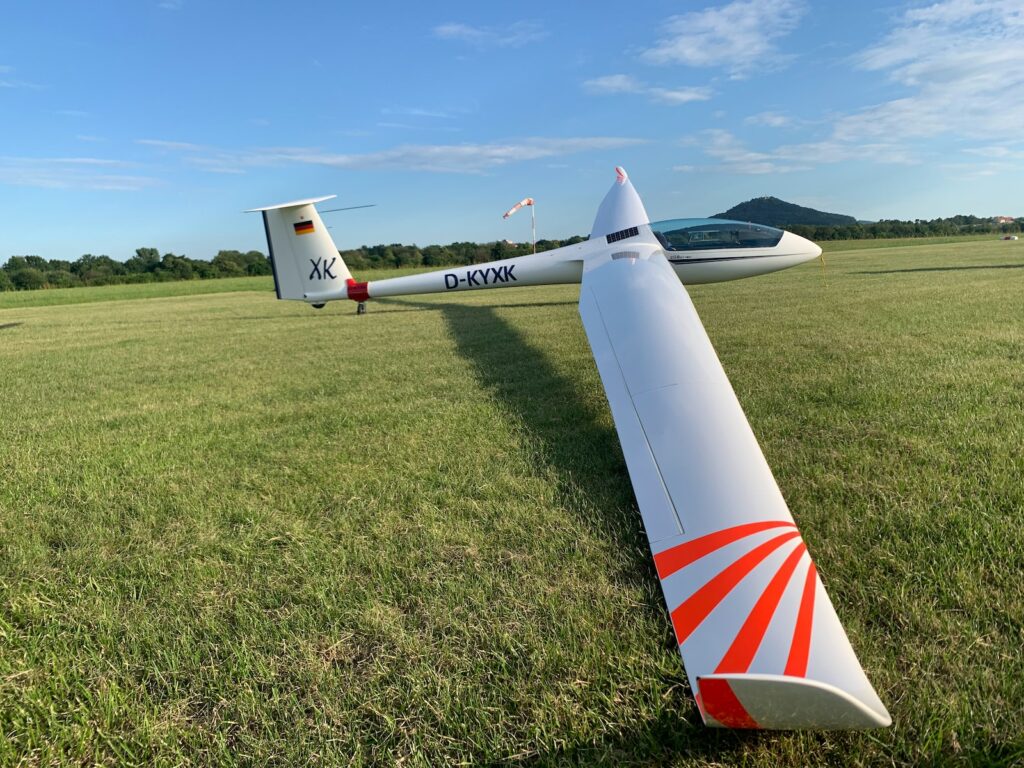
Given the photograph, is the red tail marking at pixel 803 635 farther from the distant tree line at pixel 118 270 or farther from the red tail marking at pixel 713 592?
the distant tree line at pixel 118 270

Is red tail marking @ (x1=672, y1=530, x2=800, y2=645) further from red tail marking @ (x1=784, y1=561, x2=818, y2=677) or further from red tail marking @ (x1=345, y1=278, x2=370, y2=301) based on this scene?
red tail marking @ (x1=345, y1=278, x2=370, y2=301)

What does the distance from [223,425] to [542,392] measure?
10.8 ft

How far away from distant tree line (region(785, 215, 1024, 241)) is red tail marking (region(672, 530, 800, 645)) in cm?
6086

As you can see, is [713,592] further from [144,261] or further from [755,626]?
[144,261]

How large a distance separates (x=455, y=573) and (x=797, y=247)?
1102 cm

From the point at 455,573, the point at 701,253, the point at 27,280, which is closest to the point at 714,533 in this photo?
the point at 455,573

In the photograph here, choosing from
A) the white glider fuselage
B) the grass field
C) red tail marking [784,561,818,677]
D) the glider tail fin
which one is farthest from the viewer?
the glider tail fin

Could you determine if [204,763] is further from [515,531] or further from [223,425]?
[223,425]

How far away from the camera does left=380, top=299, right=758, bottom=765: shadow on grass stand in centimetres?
164

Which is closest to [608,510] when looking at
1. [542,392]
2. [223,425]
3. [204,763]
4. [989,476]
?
[204,763]

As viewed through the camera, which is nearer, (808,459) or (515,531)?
(515,531)

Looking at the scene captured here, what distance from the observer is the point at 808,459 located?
352 centimetres

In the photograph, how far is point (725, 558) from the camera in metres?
2.08

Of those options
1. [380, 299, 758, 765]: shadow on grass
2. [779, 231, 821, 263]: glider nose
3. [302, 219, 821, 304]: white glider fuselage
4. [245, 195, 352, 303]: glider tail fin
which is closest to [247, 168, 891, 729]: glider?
[380, 299, 758, 765]: shadow on grass
